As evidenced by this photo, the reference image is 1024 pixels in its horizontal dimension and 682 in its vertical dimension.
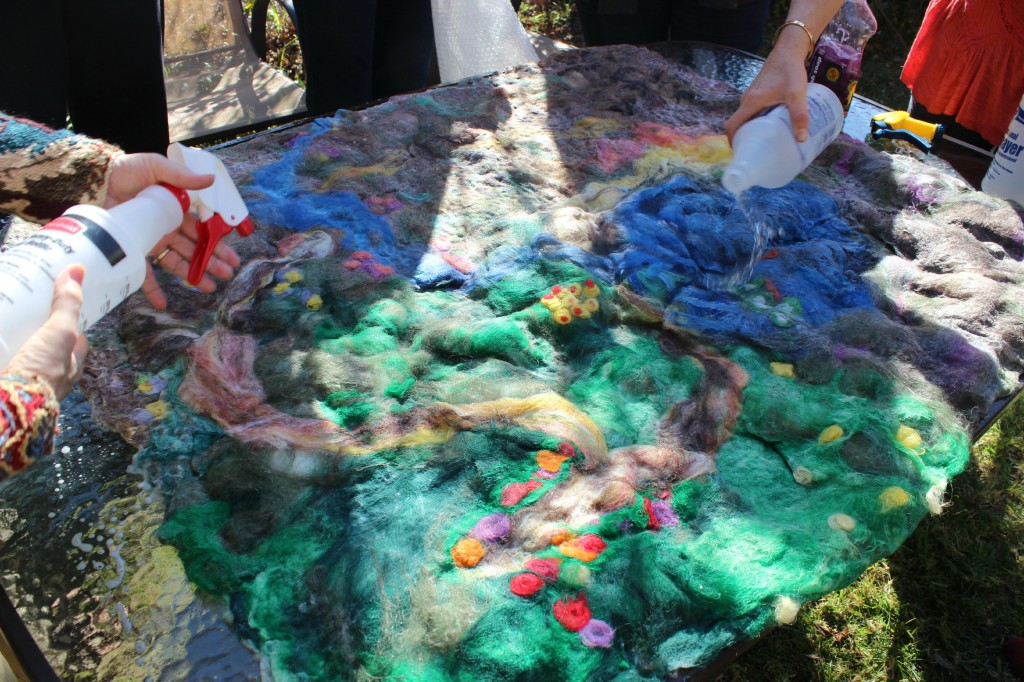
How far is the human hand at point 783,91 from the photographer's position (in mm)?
1598

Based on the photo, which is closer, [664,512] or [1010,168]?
[664,512]

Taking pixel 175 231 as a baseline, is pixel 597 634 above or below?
below

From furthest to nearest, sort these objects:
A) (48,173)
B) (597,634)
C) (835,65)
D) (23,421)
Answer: (835,65), (48,173), (597,634), (23,421)

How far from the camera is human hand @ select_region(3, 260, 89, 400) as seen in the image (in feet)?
2.85

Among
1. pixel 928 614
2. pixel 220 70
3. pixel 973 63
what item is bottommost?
pixel 928 614

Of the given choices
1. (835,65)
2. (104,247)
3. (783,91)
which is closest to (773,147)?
(783,91)

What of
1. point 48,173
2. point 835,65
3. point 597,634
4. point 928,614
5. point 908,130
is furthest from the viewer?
point 908,130

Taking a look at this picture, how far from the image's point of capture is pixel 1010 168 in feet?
6.31

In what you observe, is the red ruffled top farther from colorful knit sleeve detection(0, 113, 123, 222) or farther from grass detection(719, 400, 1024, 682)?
colorful knit sleeve detection(0, 113, 123, 222)

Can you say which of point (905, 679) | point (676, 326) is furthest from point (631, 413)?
point (905, 679)

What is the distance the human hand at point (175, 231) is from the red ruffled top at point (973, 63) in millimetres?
2157

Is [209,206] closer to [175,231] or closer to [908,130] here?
[175,231]

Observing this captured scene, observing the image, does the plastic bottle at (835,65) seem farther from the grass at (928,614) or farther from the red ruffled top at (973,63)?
the grass at (928,614)

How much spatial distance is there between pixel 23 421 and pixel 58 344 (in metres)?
0.11
